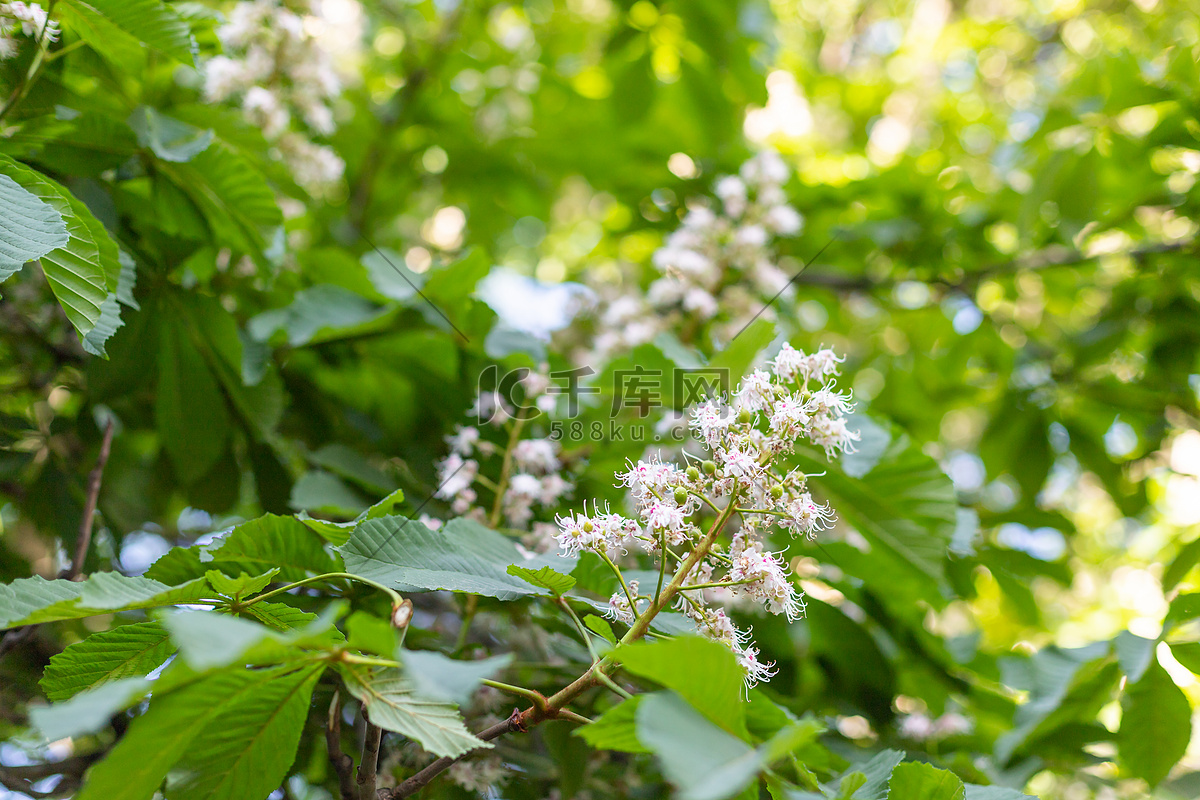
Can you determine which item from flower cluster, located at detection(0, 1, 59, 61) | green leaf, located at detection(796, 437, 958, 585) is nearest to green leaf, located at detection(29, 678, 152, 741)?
green leaf, located at detection(796, 437, 958, 585)

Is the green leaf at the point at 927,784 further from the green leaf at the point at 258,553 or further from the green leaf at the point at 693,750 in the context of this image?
the green leaf at the point at 258,553

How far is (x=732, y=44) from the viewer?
91.4 inches

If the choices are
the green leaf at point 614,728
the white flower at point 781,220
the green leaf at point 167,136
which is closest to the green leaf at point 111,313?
the green leaf at point 167,136

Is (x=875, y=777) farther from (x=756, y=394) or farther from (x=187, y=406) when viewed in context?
(x=187, y=406)

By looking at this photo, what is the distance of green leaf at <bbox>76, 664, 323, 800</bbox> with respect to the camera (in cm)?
76

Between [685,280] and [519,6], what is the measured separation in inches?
67.4

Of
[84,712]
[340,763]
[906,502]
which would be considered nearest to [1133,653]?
[906,502]

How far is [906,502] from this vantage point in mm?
1486

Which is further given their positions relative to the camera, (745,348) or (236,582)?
(745,348)

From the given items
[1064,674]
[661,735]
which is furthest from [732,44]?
[661,735]

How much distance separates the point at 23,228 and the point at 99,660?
0.63 meters

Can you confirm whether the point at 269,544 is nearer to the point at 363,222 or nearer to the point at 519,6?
the point at 363,222

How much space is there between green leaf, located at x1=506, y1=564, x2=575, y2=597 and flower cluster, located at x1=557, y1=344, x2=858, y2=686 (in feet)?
0.25

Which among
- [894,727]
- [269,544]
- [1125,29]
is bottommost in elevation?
[894,727]
